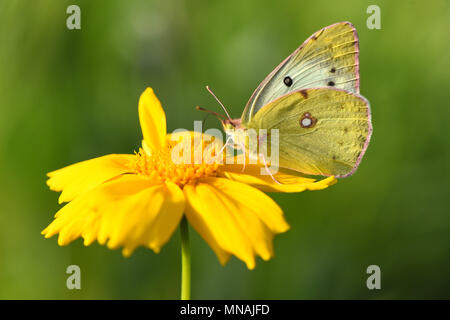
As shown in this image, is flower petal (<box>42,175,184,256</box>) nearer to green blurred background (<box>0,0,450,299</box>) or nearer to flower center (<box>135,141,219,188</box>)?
flower center (<box>135,141,219,188</box>)

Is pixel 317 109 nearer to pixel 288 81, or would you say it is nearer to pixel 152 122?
pixel 288 81

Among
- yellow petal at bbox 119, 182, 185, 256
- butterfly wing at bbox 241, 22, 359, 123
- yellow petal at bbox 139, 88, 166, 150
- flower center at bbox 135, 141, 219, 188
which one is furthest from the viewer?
butterfly wing at bbox 241, 22, 359, 123

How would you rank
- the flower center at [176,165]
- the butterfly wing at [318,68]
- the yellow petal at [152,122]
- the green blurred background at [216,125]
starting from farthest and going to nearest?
the green blurred background at [216,125] < the butterfly wing at [318,68] < the yellow petal at [152,122] < the flower center at [176,165]

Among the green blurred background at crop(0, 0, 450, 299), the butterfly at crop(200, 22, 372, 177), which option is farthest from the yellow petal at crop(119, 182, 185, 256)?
the green blurred background at crop(0, 0, 450, 299)

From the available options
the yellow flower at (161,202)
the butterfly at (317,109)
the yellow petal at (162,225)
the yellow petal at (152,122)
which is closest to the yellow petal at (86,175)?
the yellow flower at (161,202)

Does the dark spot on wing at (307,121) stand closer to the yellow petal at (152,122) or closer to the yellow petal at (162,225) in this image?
the yellow petal at (152,122)

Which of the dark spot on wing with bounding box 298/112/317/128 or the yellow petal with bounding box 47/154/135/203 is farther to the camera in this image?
the dark spot on wing with bounding box 298/112/317/128

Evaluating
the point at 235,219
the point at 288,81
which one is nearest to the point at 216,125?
the point at 288,81

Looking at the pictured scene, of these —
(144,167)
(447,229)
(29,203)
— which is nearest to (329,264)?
(447,229)
